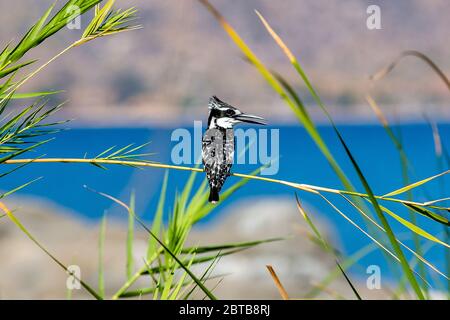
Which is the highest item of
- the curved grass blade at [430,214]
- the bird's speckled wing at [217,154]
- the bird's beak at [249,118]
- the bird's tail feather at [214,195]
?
the bird's beak at [249,118]

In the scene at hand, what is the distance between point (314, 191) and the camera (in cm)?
43

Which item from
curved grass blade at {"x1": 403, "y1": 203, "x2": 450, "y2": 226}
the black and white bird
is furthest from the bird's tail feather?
curved grass blade at {"x1": 403, "y1": 203, "x2": 450, "y2": 226}

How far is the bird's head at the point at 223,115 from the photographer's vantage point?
66cm

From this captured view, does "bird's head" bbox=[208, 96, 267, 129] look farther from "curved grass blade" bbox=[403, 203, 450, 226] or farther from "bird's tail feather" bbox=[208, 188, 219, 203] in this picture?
"curved grass blade" bbox=[403, 203, 450, 226]

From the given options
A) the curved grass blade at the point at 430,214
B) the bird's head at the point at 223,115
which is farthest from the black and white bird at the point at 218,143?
the curved grass blade at the point at 430,214

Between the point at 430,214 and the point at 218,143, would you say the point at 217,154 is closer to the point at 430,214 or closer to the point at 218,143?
the point at 218,143

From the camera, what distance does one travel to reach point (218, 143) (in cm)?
66

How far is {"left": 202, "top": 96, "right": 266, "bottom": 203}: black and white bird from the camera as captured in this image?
65 centimetres

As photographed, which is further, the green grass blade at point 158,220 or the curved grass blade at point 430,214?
the green grass blade at point 158,220

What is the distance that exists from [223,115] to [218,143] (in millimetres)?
35

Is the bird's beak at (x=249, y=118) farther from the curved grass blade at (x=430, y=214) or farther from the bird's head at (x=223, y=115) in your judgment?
the curved grass blade at (x=430, y=214)
